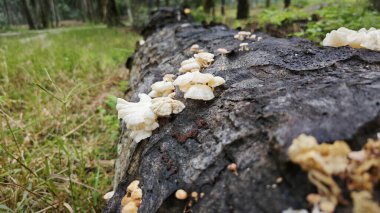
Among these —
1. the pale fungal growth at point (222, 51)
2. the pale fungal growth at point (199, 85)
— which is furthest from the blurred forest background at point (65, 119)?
the pale fungal growth at point (222, 51)

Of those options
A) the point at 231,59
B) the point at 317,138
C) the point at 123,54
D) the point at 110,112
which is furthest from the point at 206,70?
the point at 123,54

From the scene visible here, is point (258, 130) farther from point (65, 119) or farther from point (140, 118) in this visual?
point (65, 119)

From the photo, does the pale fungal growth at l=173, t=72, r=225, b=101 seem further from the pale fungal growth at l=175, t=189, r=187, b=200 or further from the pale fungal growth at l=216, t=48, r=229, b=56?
the pale fungal growth at l=216, t=48, r=229, b=56

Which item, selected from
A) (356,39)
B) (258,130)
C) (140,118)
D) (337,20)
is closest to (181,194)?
(258,130)

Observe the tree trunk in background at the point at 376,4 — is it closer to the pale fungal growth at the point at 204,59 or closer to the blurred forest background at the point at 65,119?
the blurred forest background at the point at 65,119

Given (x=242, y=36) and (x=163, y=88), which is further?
(x=242, y=36)

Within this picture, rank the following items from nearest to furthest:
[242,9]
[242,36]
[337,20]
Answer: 1. [242,36]
2. [337,20]
3. [242,9]
